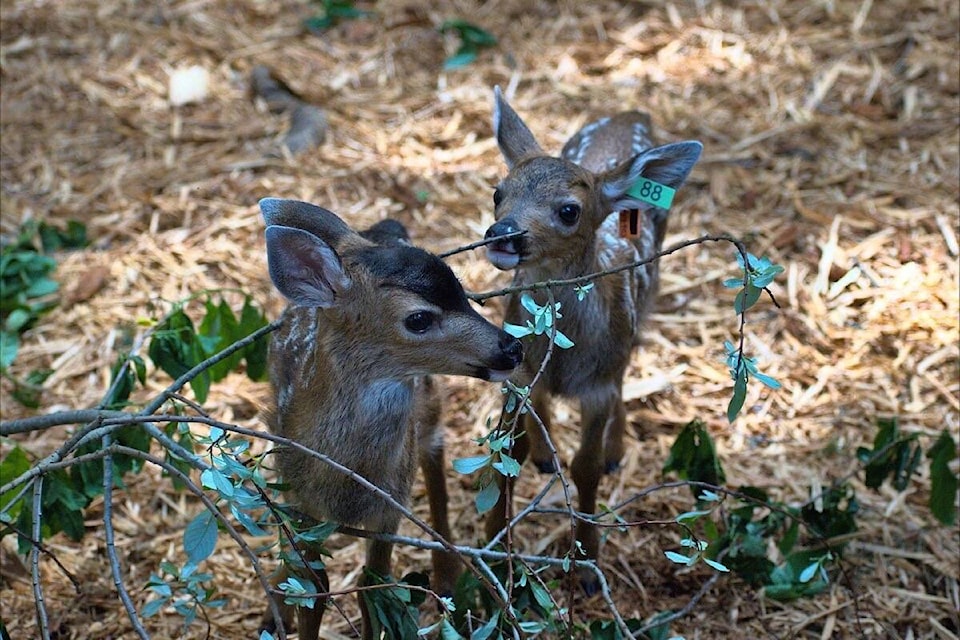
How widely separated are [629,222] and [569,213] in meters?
0.42

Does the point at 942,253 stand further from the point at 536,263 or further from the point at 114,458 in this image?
the point at 114,458

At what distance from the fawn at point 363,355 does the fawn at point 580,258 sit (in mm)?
785

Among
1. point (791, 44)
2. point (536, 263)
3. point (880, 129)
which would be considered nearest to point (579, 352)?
point (536, 263)

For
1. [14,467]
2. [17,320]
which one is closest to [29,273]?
[17,320]

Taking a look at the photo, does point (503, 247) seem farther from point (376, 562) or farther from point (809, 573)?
point (809, 573)

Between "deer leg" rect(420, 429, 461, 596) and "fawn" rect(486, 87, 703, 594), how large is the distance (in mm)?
272

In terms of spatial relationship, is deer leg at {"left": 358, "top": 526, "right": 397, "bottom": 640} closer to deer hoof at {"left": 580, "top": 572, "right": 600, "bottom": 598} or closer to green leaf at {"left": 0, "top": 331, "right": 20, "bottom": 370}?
deer hoof at {"left": 580, "top": 572, "right": 600, "bottom": 598}

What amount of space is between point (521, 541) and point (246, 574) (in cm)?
124

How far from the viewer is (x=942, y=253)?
6672mm

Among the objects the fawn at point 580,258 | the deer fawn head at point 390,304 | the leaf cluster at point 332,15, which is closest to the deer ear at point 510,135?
the fawn at point 580,258

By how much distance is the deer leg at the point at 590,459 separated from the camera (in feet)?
16.4

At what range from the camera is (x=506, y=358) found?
371 centimetres

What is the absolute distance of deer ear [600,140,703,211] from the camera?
4.83 m

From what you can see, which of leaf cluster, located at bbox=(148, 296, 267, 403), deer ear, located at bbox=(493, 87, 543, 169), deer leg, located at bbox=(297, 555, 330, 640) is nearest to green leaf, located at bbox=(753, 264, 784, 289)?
deer leg, located at bbox=(297, 555, 330, 640)
